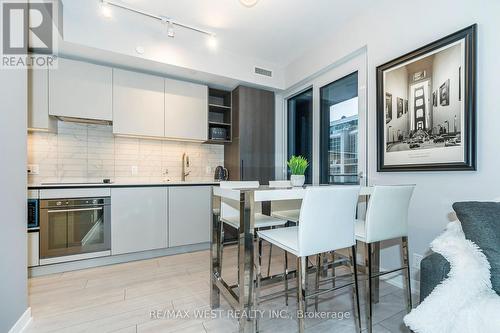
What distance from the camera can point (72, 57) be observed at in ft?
8.95

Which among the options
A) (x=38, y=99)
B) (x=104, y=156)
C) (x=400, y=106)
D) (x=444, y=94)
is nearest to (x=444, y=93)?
(x=444, y=94)

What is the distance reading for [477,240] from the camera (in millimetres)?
1054

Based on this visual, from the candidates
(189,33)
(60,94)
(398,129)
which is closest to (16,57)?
(60,94)

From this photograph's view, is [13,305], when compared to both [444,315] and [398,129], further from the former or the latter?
[398,129]

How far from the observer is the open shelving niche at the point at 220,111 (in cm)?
365

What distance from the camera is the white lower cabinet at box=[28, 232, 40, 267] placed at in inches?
89.7

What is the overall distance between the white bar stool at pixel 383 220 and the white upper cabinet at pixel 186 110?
245 centimetres

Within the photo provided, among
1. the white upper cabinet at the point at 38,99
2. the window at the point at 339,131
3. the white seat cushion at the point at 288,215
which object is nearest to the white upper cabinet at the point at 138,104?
the white upper cabinet at the point at 38,99

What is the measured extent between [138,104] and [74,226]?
1.56 meters

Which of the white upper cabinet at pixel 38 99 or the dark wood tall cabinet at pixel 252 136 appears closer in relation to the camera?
the white upper cabinet at pixel 38 99

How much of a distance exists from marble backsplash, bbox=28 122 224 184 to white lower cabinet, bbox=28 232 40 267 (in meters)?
0.71

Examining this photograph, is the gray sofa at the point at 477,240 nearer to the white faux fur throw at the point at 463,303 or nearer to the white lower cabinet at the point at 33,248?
the white faux fur throw at the point at 463,303

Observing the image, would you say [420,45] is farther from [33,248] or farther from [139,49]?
[33,248]

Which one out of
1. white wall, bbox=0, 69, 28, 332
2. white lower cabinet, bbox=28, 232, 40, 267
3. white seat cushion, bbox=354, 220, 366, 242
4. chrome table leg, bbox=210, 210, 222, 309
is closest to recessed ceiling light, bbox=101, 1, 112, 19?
white wall, bbox=0, 69, 28, 332
